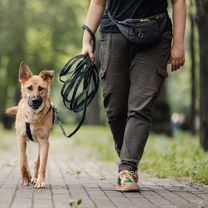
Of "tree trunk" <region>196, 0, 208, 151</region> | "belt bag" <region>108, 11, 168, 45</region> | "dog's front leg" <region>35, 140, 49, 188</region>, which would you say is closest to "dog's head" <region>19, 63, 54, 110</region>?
"dog's front leg" <region>35, 140, 49, 188</region>

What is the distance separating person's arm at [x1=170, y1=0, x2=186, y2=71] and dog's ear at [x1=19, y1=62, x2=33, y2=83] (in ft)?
5.17

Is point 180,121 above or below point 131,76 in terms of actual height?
below

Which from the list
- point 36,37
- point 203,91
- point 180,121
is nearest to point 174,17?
point 203,91

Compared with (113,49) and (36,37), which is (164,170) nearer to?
(113,49)

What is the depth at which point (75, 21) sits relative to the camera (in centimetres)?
3269

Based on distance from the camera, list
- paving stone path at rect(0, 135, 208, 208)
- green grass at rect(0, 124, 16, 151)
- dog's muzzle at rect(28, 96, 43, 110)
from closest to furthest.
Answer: paving stone path at rect(0, 135, 208, 208) → dog's muzzle at rect(28, 96, 43, 110) → green grass at rect(0, 124, 16, 151)

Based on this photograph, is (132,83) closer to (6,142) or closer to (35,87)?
(35,87)

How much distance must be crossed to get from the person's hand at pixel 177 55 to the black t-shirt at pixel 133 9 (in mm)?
236

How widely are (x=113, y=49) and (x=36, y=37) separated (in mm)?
29568

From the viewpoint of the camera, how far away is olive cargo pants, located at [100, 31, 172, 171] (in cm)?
647

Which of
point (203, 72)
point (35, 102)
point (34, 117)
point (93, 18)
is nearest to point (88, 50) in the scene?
point (93, 18)

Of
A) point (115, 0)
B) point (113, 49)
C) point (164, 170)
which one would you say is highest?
point (115, 0)

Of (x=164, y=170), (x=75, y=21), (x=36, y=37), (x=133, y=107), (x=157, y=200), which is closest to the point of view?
(x=157, y=200)

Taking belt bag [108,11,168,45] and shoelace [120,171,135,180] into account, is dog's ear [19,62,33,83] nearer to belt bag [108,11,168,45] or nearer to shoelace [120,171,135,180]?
belt bag [108,11,168,45]
